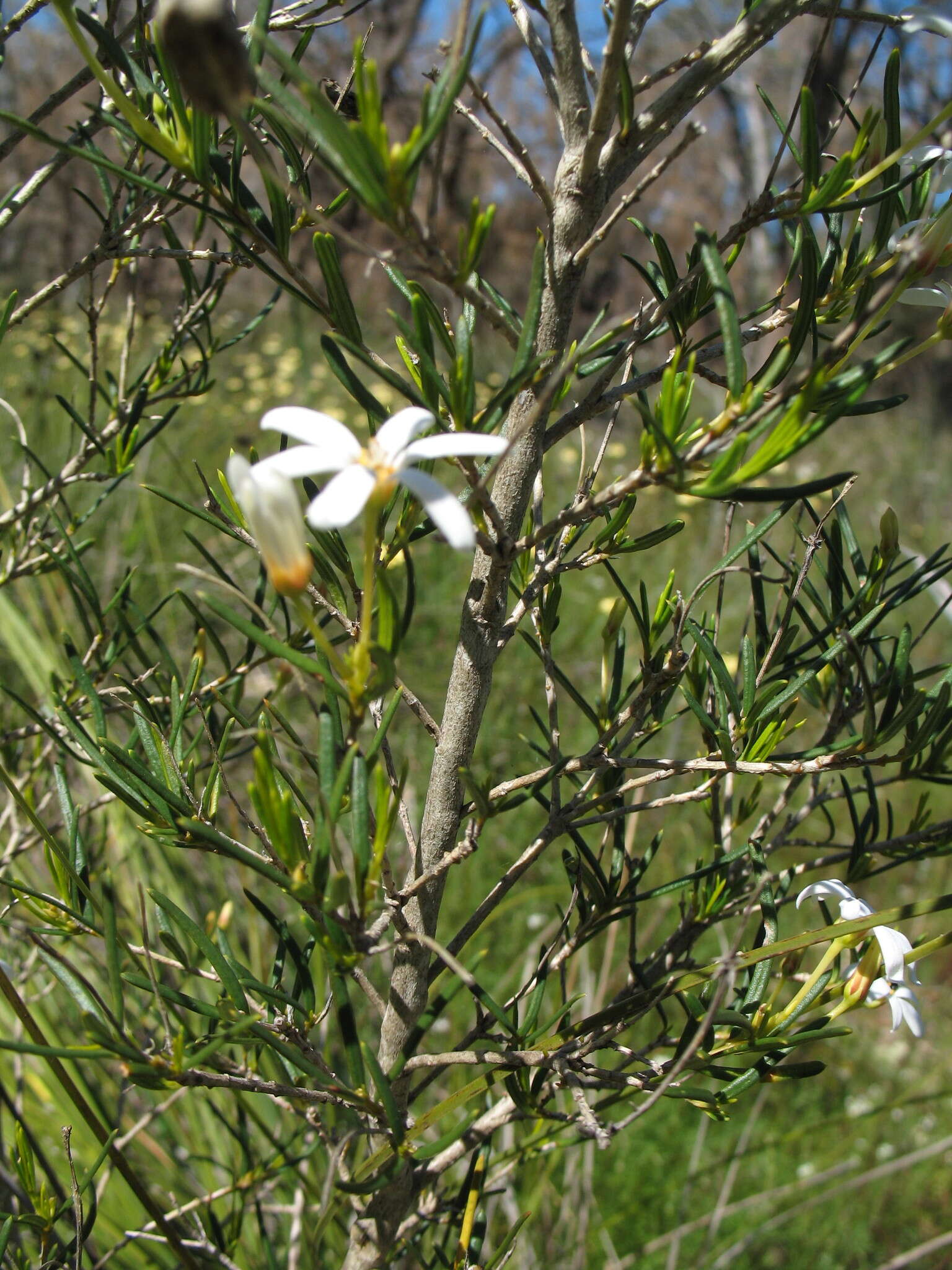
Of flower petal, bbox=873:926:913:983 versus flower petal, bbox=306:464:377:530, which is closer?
flower petal, bbox=306:464:377:530

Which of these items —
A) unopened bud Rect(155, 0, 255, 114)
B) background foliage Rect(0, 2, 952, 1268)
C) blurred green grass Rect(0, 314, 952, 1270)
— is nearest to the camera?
unopened bud Rect(155, 0, 255, 114)

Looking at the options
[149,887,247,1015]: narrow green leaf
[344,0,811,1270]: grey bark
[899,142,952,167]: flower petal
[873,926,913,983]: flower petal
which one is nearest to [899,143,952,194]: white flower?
[899,142,952,167]: flower petal

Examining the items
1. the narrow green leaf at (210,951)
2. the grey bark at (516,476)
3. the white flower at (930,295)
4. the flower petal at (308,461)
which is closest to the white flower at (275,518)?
the flower petal at (308,461)

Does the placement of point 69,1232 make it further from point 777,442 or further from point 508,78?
point 508,78

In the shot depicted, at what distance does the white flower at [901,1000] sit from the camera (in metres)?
0.53

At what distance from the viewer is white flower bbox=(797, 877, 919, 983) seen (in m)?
0.50

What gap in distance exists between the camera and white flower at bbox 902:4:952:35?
44cm

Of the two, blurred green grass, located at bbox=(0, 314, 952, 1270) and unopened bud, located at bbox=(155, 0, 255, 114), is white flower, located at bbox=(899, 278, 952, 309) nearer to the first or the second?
unopened bud, located at bbox=(155, 0, 255, 114)

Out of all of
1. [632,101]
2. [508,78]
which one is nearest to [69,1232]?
[632,101]

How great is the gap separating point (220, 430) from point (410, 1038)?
10.7ft

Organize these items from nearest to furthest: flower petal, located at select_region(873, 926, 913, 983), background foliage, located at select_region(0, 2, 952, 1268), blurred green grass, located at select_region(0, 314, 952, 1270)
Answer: background foliage, located at select_region(0, 2, 952, 1268), flower petal, located at select_region(873, 926, 913, 983), blurred green grass, located at select_region(0, 314, 952, 1270)

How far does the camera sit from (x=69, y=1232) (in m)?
1.07

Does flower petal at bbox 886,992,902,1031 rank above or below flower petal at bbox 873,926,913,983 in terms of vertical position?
below

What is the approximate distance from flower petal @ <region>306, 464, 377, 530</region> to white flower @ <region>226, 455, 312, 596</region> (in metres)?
0.01
